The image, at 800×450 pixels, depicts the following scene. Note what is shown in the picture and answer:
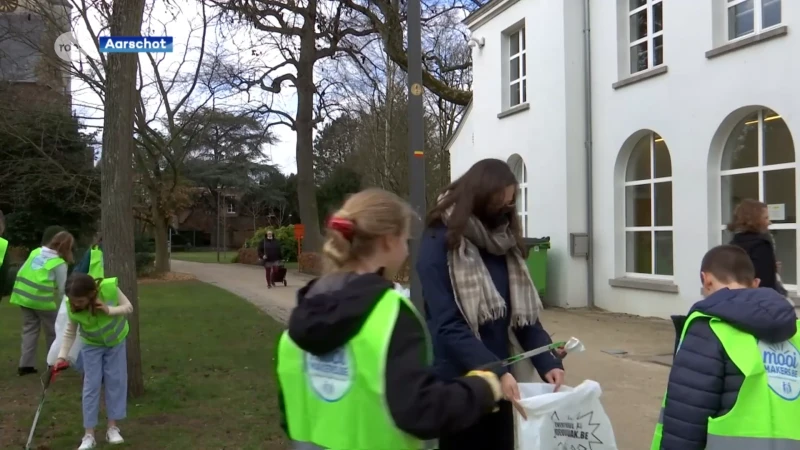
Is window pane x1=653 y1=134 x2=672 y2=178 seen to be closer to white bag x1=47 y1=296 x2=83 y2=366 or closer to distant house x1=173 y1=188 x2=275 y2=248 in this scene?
→ white bag x1=47 y1=296 x2=83 y2=366

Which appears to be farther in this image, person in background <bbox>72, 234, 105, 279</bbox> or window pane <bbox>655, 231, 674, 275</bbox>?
window pane <bbox>655, 231, 674, 275</bbox>

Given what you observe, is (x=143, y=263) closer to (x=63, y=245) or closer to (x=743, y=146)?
(x=63, y=245)

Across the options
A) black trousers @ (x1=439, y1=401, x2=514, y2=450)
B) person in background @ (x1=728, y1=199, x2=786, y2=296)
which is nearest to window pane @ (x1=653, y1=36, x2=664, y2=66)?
person in background @ (x1=728, y1=199, x2=786, y2=296)

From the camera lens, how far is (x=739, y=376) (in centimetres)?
268

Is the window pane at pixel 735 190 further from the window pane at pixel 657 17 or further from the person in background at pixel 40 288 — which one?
the person in background at pixel 40 288

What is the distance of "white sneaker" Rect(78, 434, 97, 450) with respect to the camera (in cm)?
536

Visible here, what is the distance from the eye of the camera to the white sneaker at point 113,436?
217 inches

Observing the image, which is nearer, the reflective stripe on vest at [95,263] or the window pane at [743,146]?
the reflective stripe on vest at [95,263]

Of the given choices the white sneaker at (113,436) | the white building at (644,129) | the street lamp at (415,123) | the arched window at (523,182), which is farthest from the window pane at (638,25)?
the white sneaker at (113,436)

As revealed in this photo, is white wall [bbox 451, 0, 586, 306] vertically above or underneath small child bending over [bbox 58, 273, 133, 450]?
above

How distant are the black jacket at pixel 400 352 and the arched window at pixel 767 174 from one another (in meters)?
9.25

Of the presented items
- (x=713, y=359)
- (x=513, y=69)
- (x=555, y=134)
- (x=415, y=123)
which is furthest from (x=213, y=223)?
(x=713, y=359)

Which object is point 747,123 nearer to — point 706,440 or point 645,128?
point 645,128

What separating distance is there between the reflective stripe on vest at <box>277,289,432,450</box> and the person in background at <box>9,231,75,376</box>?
22.2 feet
